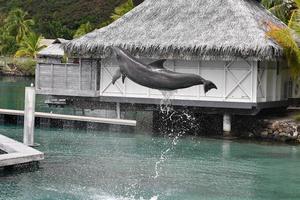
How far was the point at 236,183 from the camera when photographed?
558 inches

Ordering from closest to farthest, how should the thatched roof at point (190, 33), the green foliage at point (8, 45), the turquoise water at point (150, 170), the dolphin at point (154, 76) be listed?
the dolphin at point (154, 76), the turquoise water at point (150, 170), the thatched roof at point (190, 33), the green foliage at point (8, 45)

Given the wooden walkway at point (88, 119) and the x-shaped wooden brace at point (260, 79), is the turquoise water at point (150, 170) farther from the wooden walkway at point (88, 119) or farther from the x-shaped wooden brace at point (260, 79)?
the x-shaped wooden brace at point (260, 79)

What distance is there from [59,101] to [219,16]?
717 centimetres

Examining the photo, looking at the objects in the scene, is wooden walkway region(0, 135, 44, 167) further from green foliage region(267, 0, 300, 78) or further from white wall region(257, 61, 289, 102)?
green foliage region(267, 0, 300, 78)

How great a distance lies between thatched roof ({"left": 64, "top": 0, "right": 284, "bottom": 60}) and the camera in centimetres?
1964

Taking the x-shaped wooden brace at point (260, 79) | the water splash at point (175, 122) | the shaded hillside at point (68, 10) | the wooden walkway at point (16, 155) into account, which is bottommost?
the wooden walkway at point (16, 155)

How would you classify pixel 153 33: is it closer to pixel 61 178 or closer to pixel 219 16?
pixel 219 16

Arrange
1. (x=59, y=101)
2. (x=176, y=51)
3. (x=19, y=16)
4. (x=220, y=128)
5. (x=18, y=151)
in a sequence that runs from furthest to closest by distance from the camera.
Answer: (x=19, y=16) → (x=59, y=101) → (x=220, y=128) → (x=176, y=51) → (x=18, y=151)

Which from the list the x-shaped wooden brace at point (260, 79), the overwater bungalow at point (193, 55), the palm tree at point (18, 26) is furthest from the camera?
the palm tree at point (18, 26)

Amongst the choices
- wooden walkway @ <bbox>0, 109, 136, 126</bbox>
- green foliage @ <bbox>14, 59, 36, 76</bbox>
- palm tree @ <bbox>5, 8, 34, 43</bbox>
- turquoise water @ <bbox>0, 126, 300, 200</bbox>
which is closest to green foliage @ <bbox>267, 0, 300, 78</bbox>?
turquoise water @ <bbox>0, 126, 300, 200</bbox>

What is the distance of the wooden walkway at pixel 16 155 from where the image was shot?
570 inches

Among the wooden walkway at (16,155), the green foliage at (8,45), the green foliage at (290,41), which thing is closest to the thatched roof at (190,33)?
→ the green foliage at (290,41)

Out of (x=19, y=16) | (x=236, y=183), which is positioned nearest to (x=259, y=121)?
(x=236, y=183)

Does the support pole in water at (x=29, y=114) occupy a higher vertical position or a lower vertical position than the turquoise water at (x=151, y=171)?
higher
